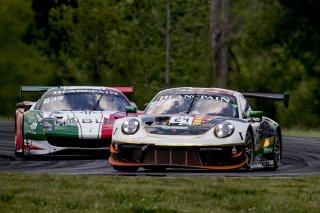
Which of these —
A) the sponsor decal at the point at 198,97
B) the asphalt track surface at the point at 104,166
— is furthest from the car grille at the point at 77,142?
the sponsor decal at the point at 198,97

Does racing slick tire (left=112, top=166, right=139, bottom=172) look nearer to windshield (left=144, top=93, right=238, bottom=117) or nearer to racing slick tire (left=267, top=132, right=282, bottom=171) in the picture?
windshield (left=144, top=93, right=238, bottom=117)

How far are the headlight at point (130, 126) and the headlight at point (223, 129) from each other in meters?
1.13

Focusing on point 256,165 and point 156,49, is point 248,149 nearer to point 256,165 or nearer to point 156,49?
point 256,165

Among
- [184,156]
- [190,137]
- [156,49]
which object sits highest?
[190,137]

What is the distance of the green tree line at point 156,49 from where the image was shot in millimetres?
49500

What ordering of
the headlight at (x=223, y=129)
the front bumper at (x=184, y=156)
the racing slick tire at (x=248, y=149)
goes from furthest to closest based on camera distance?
the racing slick tire at (x=248, y=149)
the headlight at (x=223, y=129)
the front bumper at (x=184, y=156)

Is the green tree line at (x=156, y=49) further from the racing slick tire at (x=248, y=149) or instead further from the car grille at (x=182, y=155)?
the car grille at (x=182, y=155)

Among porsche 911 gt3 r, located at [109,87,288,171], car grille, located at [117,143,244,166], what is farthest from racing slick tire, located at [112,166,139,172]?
car grille, located at [117,143,244,166]

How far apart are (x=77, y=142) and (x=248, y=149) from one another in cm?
335

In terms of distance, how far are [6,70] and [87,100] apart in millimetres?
42305

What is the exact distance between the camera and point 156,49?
55125 millimetres

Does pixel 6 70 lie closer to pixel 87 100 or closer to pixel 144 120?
pixel 87 100

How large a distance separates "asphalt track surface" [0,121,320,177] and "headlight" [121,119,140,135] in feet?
1.92

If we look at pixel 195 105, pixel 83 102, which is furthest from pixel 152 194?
pixel 83 102
